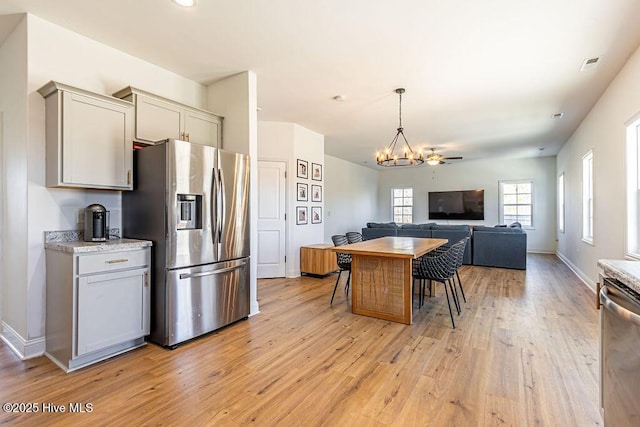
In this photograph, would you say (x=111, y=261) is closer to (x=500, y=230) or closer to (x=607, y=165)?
(x=607, y=165)

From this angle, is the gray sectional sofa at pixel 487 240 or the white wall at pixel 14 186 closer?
the white wall at pixel 14 186

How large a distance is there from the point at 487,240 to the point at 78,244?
21.7 ft

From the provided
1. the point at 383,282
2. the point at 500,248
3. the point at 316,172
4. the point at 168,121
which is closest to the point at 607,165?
the point at 500,248

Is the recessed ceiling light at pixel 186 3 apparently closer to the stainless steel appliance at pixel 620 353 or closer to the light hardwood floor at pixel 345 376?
the light hardwood floor at pixel 345 376

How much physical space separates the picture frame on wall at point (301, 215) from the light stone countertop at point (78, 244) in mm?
3197

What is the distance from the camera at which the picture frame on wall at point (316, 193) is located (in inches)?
240

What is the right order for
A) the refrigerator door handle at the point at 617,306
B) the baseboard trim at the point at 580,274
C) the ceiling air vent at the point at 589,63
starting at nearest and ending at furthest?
the refrigerator door handle at the point at 617,306
the ceiling air vent at the point at 589,63
the baseboard trim at the point at 580,274

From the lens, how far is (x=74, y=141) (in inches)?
98.2

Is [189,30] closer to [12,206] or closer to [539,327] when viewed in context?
[12,206]

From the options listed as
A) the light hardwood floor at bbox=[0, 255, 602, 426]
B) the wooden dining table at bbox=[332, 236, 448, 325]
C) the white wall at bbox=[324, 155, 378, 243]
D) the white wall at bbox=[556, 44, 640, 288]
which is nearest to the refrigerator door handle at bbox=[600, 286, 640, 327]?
the light hardwood floor at bbox=[0, 255, 602, 426]

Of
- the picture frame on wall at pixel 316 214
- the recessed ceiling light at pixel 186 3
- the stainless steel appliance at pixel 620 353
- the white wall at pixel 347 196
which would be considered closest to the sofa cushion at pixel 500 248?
the picture frame on wall at pixel 316 214

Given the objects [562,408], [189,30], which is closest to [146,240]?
[189,30]

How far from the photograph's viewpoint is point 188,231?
2.77 m

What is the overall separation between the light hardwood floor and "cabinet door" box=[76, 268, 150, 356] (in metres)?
0.19
